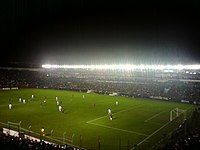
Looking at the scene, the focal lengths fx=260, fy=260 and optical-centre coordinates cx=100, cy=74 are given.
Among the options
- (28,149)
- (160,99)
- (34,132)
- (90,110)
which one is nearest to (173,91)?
(160,99)

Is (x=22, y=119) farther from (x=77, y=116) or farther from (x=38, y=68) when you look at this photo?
(x=38, y=68)

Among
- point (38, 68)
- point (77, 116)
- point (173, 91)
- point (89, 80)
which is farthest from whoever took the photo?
point (38, 68)

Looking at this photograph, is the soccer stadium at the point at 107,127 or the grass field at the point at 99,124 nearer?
the soccer stadium at the point at 107,127

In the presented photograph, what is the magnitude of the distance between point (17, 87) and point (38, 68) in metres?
58.2

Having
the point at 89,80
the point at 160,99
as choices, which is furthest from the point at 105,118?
the point at 89,80

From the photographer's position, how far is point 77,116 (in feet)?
127

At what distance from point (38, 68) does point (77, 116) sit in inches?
4208

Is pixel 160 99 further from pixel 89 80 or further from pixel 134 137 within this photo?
pixel 89 80

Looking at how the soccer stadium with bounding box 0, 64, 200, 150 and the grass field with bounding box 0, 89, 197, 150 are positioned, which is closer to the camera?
the soccer stadium with bounding box 0, 64, 200, 150

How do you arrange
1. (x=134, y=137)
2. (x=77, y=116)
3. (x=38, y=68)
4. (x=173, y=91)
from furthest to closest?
(x=38, y=68), (x=173, y=91), (x=77, y=116), (x=134, y=137)

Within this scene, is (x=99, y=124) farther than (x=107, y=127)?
Yes

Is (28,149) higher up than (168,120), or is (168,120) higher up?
(28,149)

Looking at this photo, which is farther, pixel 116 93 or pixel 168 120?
pixel 116 93

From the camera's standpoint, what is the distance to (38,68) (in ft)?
462
